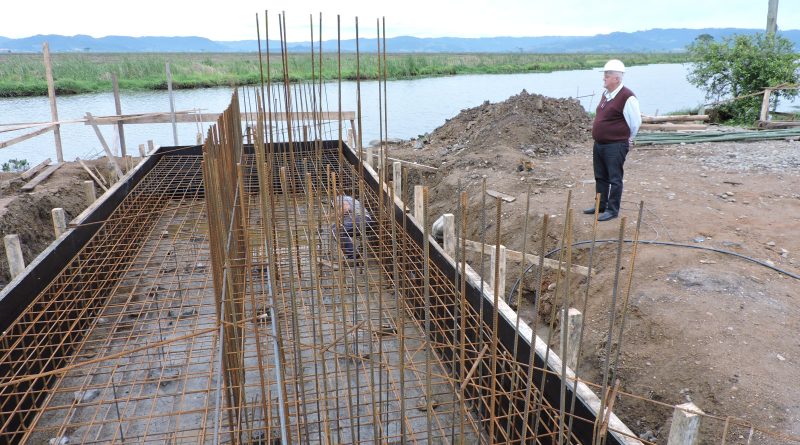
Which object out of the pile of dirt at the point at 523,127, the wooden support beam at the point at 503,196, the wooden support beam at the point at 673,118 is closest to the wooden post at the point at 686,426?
the wooden support beam at the point at 503,196

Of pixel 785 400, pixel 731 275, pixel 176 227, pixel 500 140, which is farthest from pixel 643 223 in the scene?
pixel 176 227

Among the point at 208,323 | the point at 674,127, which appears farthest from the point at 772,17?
the point at 208,323

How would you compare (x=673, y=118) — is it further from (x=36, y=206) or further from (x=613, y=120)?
(x=36, y=206)

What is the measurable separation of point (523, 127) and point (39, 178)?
310 inches

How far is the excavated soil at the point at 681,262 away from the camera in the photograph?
3.38 m

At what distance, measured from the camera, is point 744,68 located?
14.1 meters

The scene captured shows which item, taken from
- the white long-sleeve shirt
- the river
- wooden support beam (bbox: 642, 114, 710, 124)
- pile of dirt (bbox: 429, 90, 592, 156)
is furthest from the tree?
the white long-sleeve shirt

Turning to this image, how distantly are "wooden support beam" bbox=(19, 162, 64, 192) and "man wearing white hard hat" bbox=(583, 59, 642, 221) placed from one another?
7.80m

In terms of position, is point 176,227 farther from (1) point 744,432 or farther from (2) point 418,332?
(1) point 744,432

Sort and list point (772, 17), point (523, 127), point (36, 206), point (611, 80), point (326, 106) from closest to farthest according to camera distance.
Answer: point (611, 80) < point (36, 206) < point (523, 127) < point (326, 106) < point (772, 17)

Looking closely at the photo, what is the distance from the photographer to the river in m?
13.5

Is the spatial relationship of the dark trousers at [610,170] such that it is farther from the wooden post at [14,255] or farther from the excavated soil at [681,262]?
the wooden post at [14,255]

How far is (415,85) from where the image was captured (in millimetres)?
28766

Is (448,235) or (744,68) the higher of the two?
(744,68)
